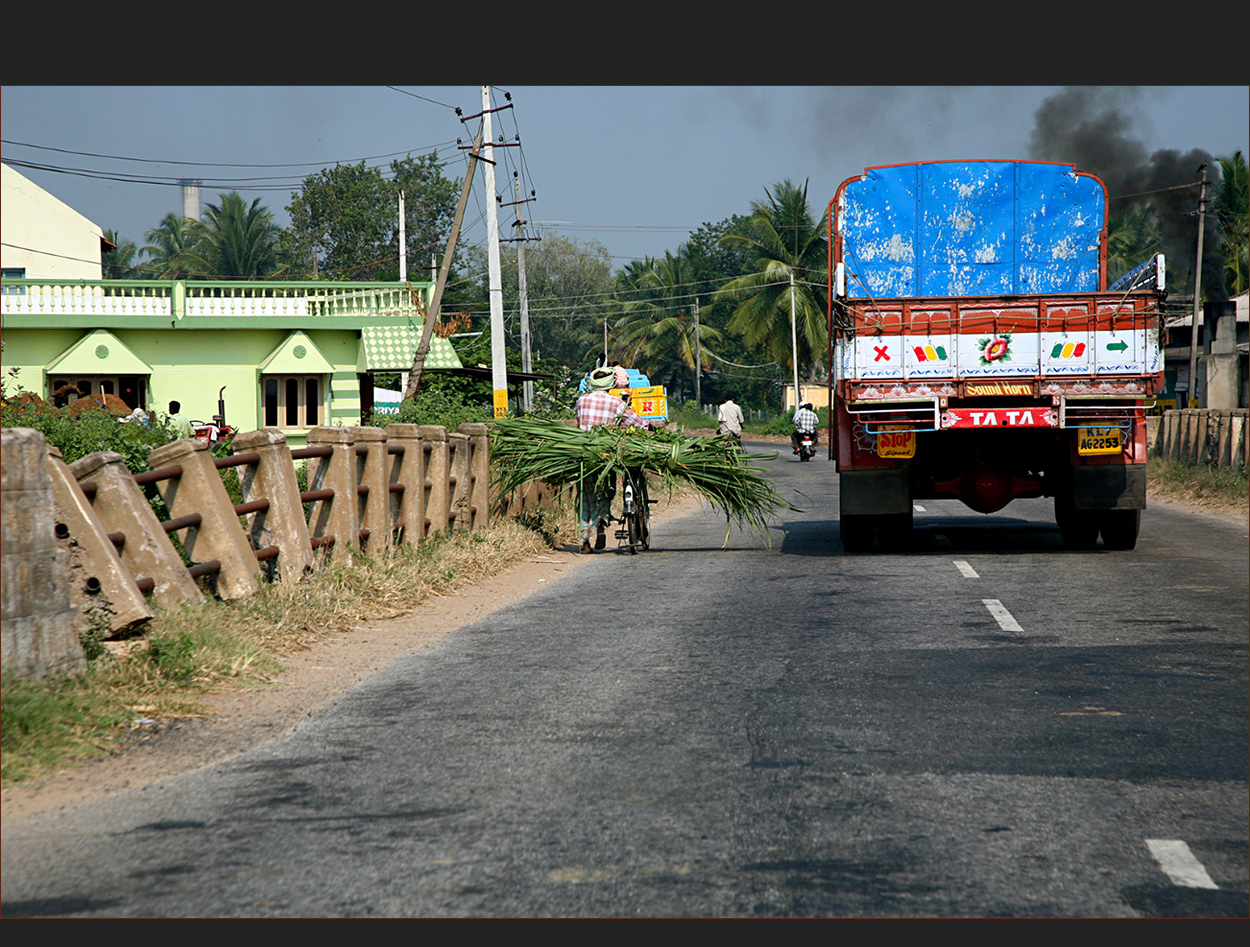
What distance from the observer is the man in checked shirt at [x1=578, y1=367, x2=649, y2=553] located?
46.5 ft

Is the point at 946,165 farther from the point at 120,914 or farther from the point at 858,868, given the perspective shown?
the point at 120,914

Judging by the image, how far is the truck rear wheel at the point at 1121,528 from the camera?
12.9m

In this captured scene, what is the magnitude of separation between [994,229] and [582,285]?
69.5 meters

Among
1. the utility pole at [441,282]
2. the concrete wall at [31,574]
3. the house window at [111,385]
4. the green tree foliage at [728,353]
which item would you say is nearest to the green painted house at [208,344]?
the house window at [111,385]

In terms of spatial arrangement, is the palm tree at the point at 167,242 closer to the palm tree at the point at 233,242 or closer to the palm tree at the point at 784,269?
the palm tree at the point at 233,242

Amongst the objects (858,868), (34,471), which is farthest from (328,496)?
(858,868)

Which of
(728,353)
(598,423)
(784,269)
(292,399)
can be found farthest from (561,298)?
(598,423)

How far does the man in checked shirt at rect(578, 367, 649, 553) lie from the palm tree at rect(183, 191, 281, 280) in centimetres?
5561

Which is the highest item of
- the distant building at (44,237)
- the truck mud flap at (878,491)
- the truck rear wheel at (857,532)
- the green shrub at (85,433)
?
the distant building at (44,237)

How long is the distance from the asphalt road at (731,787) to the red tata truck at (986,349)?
351 cm

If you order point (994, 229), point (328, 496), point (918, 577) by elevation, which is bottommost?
point (918, 577)

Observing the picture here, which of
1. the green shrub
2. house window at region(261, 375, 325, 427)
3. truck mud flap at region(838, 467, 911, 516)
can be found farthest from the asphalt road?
house window at region(261, 375, 325, 427)

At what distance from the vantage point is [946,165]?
13.5 meters

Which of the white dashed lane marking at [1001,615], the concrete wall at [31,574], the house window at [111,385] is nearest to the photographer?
the concrete wall at [31,574]
